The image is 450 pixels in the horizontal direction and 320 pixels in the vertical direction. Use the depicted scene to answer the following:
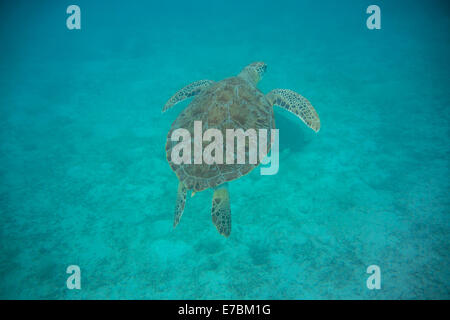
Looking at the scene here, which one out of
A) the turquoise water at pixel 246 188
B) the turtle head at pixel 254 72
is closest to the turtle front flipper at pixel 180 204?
the turquoise water at pixel 246 188

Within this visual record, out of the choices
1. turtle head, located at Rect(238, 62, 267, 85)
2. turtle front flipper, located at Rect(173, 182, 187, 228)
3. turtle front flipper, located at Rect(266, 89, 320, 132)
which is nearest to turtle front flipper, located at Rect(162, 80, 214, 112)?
turtle head, located at Rect(238, 62, 267, 85)

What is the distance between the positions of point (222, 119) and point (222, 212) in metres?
1.25

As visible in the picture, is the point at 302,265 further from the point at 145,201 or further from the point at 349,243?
the point at 145,201

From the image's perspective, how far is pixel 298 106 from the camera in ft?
12.9

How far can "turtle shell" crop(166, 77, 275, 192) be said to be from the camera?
2.87 m

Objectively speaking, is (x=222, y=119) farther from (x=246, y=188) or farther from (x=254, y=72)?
(x=254, y=72)

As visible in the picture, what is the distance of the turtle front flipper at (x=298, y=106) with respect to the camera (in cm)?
375

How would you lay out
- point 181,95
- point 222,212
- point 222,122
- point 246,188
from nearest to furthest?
point 222,212
point 222,122
point 246,188
point 181,95

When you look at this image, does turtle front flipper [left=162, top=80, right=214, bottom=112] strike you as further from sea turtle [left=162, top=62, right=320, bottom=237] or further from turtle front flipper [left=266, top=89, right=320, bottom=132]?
turtle front flipper [left=266, top=89, right=320, bottom=132]

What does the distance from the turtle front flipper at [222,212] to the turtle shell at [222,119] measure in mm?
206

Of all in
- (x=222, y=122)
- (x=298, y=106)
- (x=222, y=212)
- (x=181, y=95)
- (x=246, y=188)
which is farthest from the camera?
(x=181, y=95)

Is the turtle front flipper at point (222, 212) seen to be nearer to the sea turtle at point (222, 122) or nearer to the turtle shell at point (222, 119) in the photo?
the sea turtle at point (222, 122)

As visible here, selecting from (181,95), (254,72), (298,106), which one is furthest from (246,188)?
(254,72)

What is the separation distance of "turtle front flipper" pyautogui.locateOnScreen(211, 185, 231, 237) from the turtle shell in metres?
0.21
